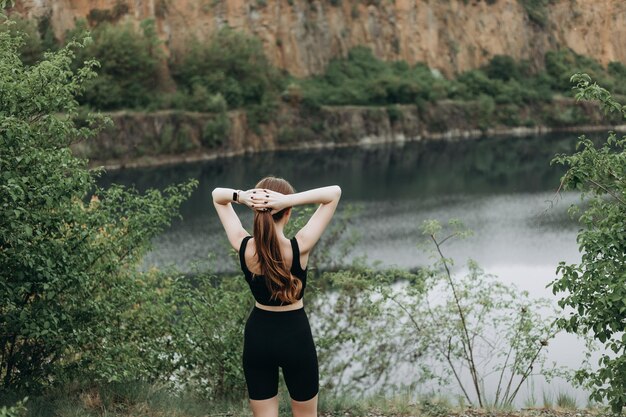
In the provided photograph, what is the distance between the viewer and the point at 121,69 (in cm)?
6838

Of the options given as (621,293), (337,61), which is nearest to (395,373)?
(621,293)

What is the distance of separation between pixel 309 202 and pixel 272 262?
0.49m

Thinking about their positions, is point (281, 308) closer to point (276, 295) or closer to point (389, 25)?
point (276, 295)

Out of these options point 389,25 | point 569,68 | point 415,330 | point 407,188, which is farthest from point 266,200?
point 569,68

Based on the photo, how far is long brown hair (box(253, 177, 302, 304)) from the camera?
5367 mm

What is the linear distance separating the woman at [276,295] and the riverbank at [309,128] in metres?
48.7

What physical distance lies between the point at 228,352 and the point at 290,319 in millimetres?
7036

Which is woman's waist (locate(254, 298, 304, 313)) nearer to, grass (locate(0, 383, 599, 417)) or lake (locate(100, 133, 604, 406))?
grass (locate(0, 383, 599, 417))

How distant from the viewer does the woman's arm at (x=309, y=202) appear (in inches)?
211

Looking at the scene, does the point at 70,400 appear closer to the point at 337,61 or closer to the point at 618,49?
the point at 337,61

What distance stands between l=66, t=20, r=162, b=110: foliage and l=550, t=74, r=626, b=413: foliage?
59.2 meters

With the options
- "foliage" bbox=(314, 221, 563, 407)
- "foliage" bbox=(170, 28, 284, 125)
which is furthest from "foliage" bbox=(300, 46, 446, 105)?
"foliage" bbox=(314, 221, 563, 407)

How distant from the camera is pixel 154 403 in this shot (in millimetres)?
9094

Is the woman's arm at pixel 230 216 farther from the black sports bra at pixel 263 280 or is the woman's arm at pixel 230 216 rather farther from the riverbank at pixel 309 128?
the riverbank at pixel 309 128
